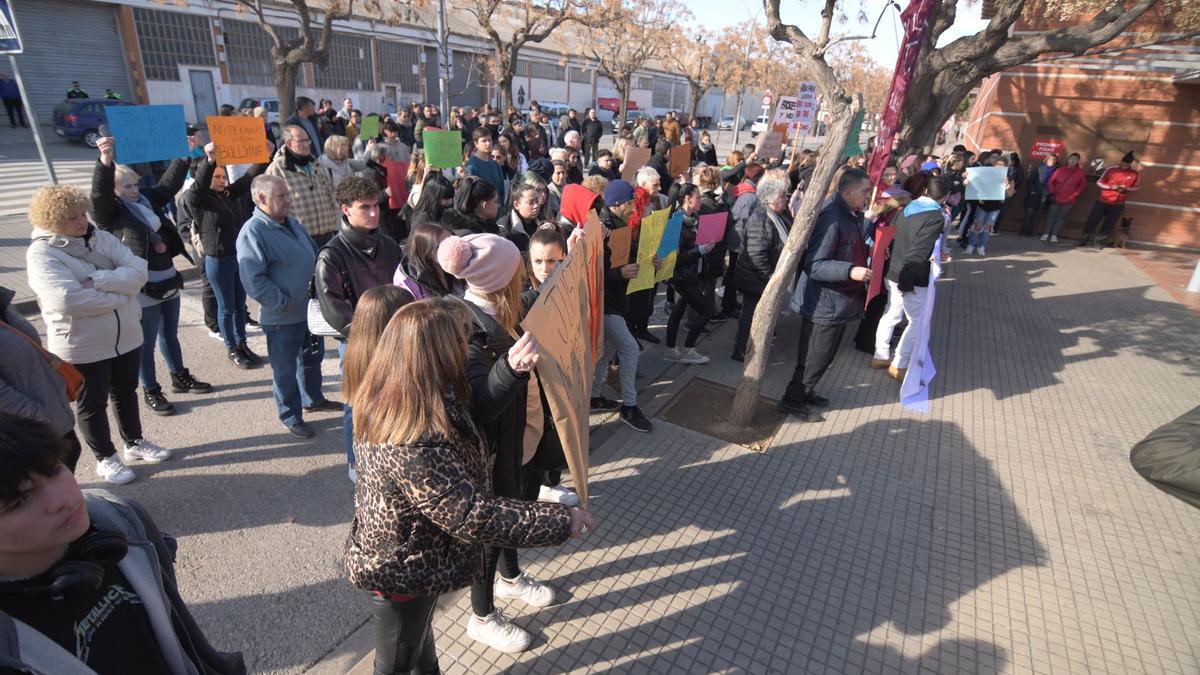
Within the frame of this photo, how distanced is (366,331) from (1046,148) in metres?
16.7

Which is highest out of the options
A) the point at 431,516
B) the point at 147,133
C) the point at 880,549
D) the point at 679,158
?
the point at 147,133

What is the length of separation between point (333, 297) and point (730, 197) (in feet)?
18.3

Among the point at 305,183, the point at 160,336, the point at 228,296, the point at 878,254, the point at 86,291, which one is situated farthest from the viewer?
the point at 305,183

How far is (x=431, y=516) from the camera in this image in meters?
1.84

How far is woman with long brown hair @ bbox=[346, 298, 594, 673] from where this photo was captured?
1806 millimetres

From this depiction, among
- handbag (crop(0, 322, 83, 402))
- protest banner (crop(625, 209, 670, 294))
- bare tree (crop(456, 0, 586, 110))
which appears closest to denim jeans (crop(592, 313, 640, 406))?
protest banner (crop(625, 209, 670, 294))

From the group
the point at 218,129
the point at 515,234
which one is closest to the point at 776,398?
the point at 515,234

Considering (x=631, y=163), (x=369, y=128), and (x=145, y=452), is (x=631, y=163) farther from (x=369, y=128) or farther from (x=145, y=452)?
(x=145, y=452)

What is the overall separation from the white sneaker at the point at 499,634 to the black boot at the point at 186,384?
140 inches

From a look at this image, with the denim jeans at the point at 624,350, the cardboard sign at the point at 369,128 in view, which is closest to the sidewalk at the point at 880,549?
the denim jeans at the point at 624,350

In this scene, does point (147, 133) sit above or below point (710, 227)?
above

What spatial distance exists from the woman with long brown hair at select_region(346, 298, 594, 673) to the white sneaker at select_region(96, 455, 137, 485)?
2.70m

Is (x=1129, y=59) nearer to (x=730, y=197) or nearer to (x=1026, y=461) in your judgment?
(x=730, y=197)

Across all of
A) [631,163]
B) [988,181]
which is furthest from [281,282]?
[988,181]
